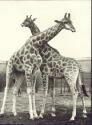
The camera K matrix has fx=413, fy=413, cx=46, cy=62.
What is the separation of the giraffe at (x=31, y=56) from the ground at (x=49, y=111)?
67 mm

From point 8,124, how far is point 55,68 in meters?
0.63

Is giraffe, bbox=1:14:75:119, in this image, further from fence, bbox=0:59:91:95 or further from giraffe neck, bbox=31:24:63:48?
fence, bbox=0:59:91:95

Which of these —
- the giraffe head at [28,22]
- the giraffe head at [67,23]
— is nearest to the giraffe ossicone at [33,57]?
the giraffe head at [67,23]

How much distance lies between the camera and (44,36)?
362 centimetres

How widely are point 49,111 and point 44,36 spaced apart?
663 millimetres

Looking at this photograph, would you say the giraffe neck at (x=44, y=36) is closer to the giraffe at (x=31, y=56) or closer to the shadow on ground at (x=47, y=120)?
the giraffe at (x=31, y=56)

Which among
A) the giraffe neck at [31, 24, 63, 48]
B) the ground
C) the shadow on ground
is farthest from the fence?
the giraffe neck at [31, 24, 63, 48]

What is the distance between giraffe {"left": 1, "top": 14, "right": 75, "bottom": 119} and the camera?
3.55 meters

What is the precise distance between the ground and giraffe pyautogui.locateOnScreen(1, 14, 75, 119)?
7 cm

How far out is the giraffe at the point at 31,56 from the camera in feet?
11.7

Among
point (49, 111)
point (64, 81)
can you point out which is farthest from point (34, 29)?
point (49, 111)

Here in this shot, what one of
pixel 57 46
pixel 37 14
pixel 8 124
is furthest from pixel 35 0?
pixel 8 124

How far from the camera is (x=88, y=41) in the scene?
3861 mm

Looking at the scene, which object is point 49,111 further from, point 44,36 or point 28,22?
point 28,22
